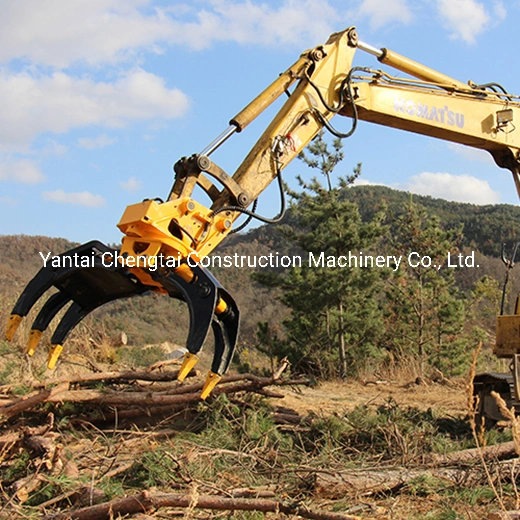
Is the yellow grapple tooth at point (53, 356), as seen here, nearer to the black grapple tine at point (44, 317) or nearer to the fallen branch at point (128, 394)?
the black grapple tine at point (44, 317)

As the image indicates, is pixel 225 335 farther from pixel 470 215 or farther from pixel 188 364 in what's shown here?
pixel 470 215

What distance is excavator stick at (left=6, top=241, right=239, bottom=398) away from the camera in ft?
14.6

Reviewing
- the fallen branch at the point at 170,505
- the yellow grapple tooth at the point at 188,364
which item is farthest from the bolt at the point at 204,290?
the fallen branch at the point at 170,505

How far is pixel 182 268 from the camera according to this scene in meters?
4.55

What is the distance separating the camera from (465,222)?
53.9 metres

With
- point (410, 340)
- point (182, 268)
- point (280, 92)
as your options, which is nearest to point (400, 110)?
point (280, 92)

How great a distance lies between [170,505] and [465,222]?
5321 centimetres

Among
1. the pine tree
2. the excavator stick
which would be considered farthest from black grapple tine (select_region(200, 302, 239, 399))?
the pine tree

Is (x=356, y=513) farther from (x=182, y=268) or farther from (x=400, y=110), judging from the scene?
(x=400, y=110)

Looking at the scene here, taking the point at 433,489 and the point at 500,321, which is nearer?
the point at 433,489

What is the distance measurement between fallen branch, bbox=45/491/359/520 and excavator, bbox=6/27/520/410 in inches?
29.7

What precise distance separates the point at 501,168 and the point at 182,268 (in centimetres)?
445

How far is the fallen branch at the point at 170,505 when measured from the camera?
12.7 feet

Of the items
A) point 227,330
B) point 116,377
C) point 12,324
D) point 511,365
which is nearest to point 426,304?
point 511,365
